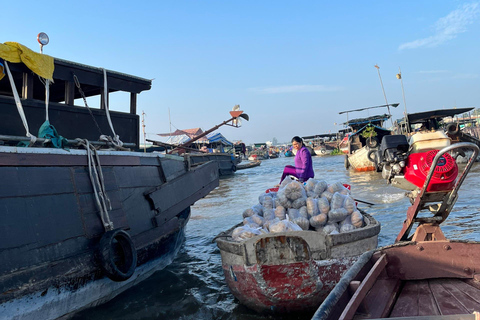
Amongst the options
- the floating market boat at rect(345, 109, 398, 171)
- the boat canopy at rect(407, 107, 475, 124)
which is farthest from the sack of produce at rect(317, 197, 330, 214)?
the boat canopy at rect(407, 107, 475, 124)

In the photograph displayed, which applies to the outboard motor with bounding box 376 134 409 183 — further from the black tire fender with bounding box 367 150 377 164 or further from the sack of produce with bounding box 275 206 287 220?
the black tire fender with bounding box 367 150 377 164

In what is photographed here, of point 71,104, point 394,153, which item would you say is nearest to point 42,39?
point 71,104

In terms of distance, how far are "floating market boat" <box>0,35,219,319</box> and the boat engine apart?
332 centimetres

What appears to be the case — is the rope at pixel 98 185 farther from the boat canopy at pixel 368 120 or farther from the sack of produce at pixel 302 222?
the boat canopy at pixel 368 120

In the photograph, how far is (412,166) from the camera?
410 cm

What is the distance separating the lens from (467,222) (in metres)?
6.91

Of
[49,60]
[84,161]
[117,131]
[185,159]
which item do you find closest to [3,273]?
[84,161]

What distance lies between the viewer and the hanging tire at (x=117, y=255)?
12.6 ft

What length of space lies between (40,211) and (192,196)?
3211mm

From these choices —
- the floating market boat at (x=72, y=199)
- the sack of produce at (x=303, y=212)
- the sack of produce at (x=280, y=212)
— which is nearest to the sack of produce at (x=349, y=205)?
the sack of produce at (x=303, y=212)

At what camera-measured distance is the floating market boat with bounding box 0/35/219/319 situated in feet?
10.9

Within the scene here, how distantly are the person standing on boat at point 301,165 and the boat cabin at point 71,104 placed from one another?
2896mm

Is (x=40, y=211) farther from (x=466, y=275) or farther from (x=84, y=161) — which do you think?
(x=466, y=275)

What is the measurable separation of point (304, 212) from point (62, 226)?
2796 mm
